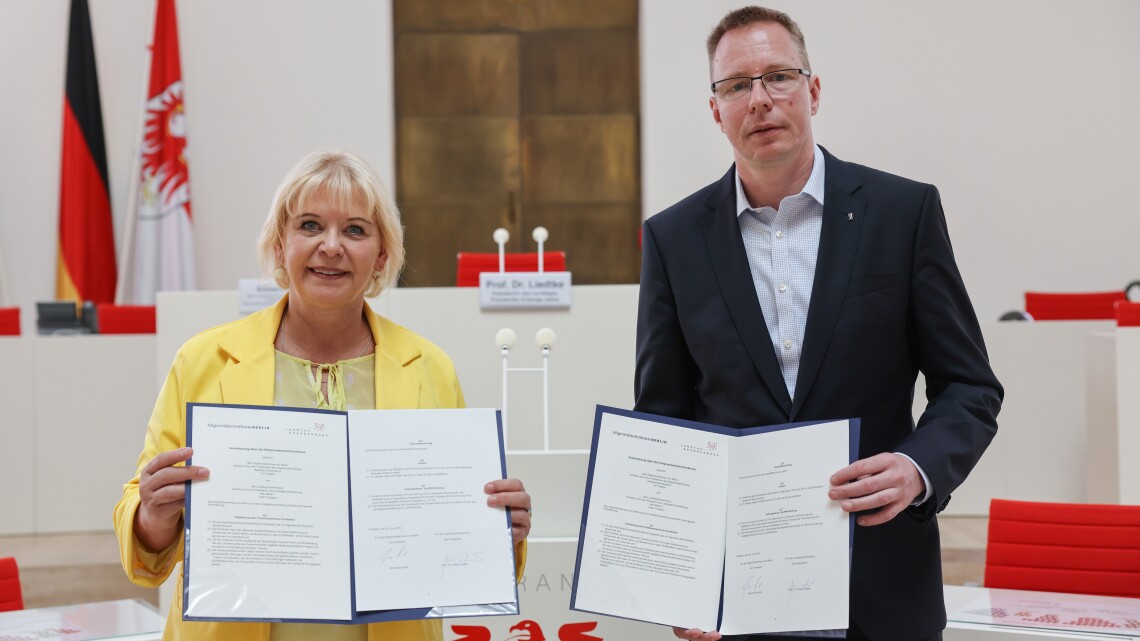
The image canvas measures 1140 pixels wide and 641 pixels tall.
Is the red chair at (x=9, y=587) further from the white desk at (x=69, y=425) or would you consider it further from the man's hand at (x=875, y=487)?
the white desk at (x=69, y=425)

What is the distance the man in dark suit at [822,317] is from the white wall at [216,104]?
261 inches

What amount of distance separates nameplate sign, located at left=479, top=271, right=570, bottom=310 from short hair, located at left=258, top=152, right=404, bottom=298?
2700 millimetres

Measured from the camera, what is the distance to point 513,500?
164 centimetres

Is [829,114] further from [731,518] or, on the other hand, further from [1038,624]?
[731,518]

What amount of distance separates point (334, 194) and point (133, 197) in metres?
6.63

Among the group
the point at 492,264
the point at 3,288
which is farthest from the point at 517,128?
the point at 3,288

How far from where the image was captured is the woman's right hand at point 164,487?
1.53 m

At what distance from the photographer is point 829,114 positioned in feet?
27.1

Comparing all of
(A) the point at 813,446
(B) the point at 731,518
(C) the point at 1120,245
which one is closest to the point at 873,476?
(A) the point at 813,446

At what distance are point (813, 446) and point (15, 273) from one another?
800 centimetres

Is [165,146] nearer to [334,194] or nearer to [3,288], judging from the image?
[3,288]

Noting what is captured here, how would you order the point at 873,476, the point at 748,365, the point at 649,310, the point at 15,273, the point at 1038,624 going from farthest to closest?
1. the point at 15,273
2. the point at 1038,624
3. the point at 649,310
4. the point at 748,365
5. the point at 873,476

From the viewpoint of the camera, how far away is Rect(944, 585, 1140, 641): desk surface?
2217 mm
